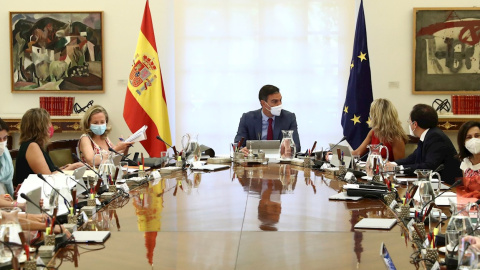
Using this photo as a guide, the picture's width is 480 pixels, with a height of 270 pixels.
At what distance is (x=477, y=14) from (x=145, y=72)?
3798 millimetres

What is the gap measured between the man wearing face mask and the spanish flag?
2.97 m

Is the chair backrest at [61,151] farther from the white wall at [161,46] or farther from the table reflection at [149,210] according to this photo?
the white wall at [161,46]

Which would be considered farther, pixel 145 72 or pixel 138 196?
pixel 145 72

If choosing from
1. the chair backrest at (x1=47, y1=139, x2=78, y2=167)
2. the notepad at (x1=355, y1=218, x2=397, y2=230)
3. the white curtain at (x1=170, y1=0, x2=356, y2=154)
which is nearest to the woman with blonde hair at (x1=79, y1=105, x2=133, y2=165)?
the chair backrest at (x1=47, y1=139, x2=78, y2=167)

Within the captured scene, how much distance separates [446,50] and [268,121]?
2517 millimetres

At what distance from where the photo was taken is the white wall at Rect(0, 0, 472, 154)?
7387mm

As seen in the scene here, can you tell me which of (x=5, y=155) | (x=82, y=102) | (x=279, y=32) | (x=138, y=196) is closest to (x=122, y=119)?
(x=82, y=102)

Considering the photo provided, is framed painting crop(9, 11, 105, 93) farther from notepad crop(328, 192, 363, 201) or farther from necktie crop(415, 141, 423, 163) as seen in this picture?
notepad crop(328, 192, 363, 201)

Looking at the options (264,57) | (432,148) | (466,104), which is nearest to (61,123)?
(264,57)

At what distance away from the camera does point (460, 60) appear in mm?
7336

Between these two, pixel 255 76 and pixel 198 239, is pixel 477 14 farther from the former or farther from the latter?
pixel 198 239

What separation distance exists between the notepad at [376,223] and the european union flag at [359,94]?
14.1 ft

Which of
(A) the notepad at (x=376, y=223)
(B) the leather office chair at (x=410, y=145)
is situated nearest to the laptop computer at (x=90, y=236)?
(A) the notepad at (x=376, y=223)

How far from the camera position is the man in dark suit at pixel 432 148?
15.2 feet
